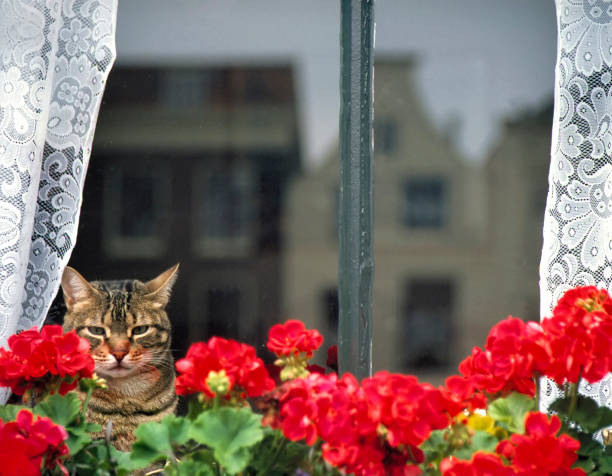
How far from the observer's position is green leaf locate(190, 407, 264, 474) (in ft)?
2.82

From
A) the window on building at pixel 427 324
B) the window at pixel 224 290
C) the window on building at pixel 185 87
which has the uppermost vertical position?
the window on building at pixel 185 87

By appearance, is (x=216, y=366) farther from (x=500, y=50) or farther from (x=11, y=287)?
(x=500, y=50)

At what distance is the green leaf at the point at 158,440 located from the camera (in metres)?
0.91

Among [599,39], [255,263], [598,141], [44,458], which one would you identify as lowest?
[255,263]

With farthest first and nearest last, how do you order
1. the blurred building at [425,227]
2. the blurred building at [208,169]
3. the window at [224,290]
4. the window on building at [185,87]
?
the blurred building at [425,227] < the window on building at [185,87] < the blurred building at [208,169] < the window at [224,290]

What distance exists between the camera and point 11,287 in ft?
3.57

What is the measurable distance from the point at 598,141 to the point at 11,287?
3.03ft

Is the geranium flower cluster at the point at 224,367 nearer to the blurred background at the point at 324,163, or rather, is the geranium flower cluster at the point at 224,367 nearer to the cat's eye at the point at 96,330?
the cat's eye at the point at 96,330

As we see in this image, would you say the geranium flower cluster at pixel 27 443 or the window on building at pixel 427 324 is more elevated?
the geranium flower cluster at pixel 27 443

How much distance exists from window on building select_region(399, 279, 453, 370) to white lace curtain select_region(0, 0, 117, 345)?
49.4 ft

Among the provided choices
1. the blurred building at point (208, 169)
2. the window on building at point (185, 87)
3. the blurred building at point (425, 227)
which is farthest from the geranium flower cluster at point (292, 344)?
the blurred building at point (425, 227)

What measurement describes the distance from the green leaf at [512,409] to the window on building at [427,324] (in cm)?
1513

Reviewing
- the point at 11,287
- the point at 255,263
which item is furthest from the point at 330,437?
the point at 255,263

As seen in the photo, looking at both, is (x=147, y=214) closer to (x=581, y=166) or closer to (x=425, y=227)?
(x=425, y=227)
